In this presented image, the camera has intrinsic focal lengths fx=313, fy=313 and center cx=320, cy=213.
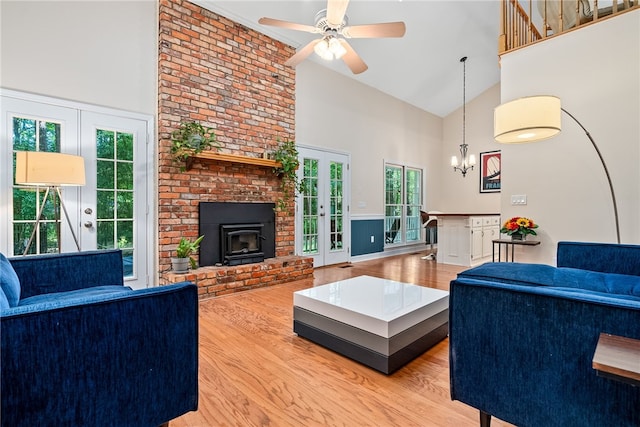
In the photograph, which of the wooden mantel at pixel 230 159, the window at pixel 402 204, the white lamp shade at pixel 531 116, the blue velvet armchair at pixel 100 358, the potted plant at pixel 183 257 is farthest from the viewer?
the window at pixel 402 204

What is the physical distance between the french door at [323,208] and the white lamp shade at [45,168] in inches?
117

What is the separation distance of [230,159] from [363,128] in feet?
10.4

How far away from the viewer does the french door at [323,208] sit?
5.30 metres

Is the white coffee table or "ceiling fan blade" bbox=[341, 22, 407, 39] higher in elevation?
"ceiling fan blade" bbox=[341, 22, 407, 39]

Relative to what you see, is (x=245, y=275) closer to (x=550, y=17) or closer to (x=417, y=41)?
(x=417, y=41)

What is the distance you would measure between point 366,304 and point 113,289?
1636 mm

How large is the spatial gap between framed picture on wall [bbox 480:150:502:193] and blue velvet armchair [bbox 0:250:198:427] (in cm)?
784

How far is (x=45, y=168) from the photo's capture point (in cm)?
252

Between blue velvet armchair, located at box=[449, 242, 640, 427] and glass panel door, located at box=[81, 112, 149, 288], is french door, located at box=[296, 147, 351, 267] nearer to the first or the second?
glass panel door, located at box=[81, 112, 149, 288]

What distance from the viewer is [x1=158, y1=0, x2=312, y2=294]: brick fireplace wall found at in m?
3.73

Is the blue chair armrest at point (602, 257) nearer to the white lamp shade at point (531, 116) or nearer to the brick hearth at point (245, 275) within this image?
the white lamp shade at point (531, 116)

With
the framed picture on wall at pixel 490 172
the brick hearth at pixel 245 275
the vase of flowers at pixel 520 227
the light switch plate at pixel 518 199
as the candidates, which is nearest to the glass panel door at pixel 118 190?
the brick hearth at pixel 245 275

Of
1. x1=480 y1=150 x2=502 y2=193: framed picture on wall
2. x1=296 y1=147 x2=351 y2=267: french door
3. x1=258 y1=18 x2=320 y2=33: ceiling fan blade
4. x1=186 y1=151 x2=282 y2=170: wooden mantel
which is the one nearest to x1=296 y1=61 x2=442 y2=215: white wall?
x1=296 y1=147 x2=351 y2=267: french door

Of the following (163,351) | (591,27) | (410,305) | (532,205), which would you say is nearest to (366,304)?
(410,305)
